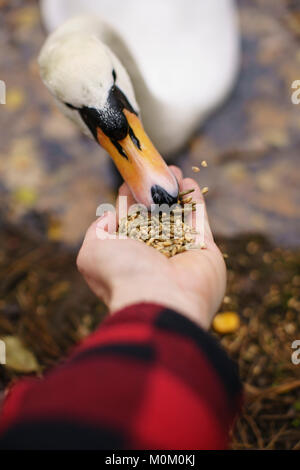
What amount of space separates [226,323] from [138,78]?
81cm

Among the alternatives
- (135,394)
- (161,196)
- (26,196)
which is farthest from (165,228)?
(26,196)

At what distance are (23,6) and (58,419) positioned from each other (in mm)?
2333

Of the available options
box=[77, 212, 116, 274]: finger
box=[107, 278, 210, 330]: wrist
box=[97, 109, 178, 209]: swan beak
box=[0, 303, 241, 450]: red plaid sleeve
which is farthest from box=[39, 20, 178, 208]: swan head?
box=[0, 303, 241, 450]: red plaid sleeve

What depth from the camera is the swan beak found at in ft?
3.30

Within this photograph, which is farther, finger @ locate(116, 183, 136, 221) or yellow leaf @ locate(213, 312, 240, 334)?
yellow leaf @ locate(213, 312, 240, 334)

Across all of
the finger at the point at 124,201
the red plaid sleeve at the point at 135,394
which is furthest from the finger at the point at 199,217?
the red plaid sleeve at the point at 135,394

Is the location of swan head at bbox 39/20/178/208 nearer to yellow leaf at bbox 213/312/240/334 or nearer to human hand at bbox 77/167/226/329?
human hand at bbox 77/167/226/329

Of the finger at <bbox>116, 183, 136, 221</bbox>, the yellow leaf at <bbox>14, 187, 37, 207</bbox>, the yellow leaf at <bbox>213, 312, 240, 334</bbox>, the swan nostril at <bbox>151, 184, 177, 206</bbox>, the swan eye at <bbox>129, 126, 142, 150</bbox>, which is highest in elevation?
the swan eye at <bbox>129, 126, 142, 150</bbox>

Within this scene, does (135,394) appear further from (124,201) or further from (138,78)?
(138,78)

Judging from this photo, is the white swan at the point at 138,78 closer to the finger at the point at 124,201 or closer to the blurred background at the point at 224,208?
the finger at the point at 124,201

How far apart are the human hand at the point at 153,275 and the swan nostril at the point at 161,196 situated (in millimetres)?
167

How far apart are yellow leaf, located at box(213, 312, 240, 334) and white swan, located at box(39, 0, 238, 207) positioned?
56 cm

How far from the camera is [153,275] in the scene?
28.3 inches
